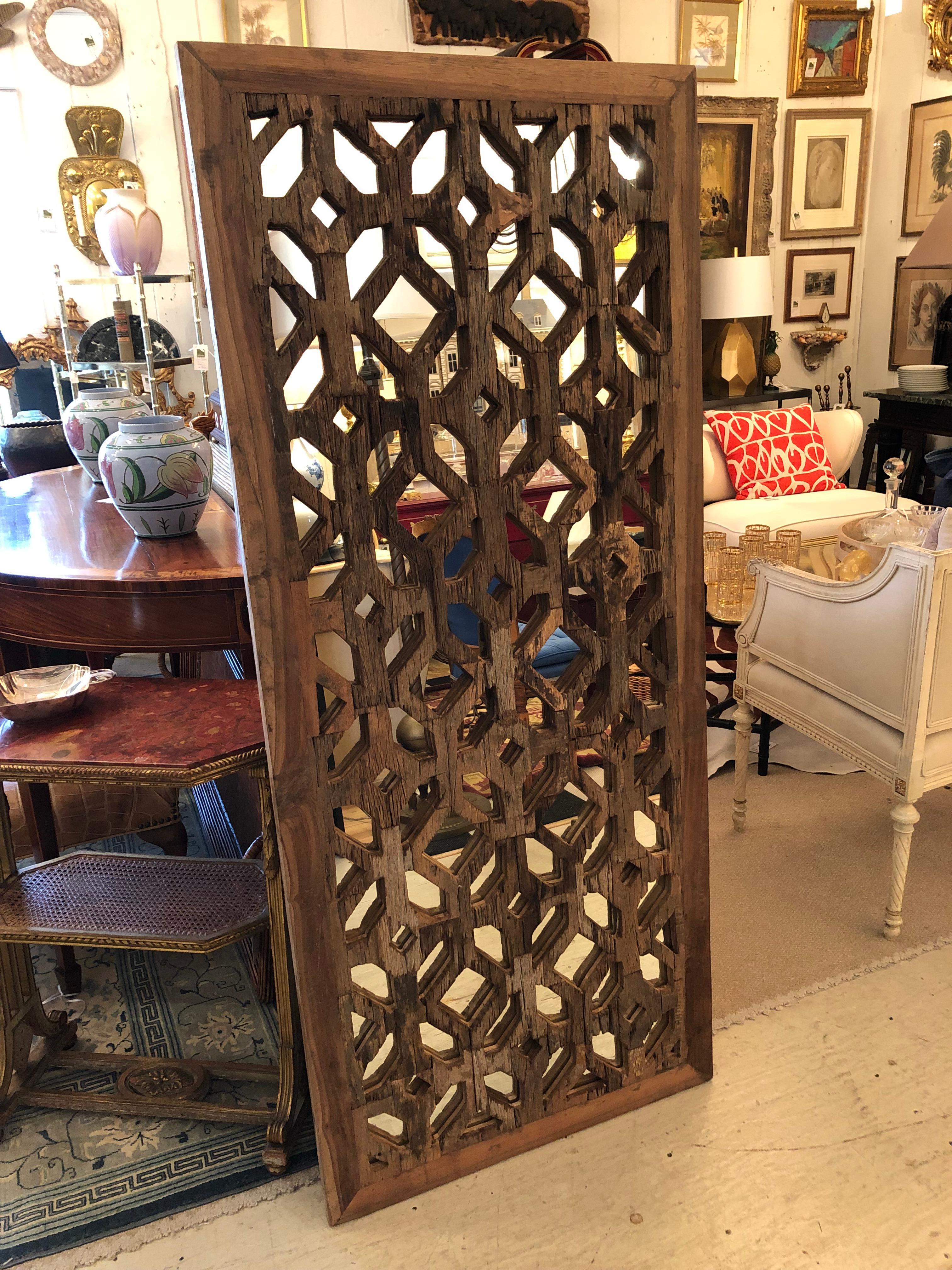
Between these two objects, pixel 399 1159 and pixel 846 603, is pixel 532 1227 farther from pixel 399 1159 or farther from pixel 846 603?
pixel 846 603

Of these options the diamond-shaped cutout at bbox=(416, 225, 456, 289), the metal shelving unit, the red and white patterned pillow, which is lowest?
the red and white patterned pillow

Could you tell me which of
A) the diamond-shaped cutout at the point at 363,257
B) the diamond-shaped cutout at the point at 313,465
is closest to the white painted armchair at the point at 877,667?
the diamond-shaped cutout at the point at 313,465

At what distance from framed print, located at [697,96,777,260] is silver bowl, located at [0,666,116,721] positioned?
498 centimetres

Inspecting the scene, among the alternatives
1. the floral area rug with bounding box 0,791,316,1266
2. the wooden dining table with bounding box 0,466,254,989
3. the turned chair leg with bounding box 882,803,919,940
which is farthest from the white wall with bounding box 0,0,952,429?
the floral area rug with bounding box 0,791,316,1266

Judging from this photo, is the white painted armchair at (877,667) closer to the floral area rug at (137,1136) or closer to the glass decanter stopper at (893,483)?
the glass decanter stopper at (893,483)

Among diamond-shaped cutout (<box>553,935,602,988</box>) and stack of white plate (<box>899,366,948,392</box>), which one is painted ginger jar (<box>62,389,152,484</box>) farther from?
stack of white plate (<box>899,366,948,392</box>)

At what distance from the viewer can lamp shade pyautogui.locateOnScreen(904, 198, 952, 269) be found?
310 cm

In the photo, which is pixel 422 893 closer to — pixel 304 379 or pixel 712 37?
pixel 304 379

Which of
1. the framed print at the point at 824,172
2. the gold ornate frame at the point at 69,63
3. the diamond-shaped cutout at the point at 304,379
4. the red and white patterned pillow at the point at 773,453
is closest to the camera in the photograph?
the gold ornate frame at the point at 69,63

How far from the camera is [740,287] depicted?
5.47 metres

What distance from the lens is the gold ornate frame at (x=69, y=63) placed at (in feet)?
14.3

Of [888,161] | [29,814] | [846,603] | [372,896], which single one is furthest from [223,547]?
[888,161]

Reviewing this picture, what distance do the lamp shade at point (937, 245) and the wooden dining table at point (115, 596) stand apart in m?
2.41

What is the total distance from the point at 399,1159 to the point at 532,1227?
0.80 ft
